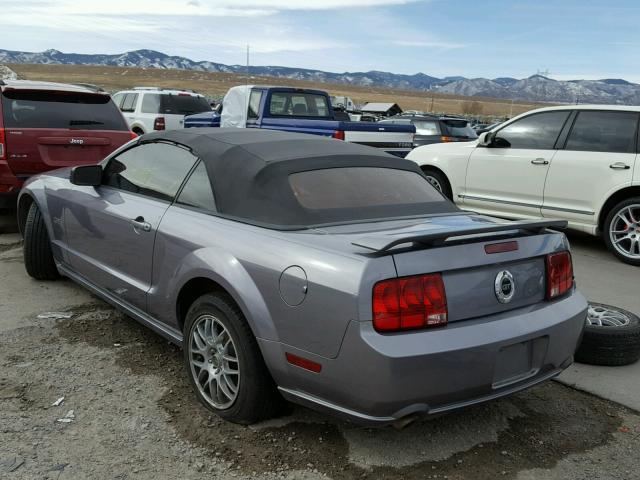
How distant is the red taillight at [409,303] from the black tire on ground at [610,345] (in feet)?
6.23

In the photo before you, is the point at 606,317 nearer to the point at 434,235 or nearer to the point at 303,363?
the point at 434,235

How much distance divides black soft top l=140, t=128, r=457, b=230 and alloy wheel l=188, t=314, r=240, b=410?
0.59m

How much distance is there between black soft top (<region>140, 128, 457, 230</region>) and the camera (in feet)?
10.3

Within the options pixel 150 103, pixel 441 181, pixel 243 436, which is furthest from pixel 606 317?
pixel 150 103

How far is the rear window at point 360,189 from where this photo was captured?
3291 mm

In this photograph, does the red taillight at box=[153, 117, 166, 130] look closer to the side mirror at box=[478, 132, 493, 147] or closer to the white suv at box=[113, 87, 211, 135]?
the white suv at box=[113, 87, 211, 135]

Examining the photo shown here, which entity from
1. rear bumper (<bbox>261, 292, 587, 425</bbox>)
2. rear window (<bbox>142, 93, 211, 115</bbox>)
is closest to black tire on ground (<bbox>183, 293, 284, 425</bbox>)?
rear bumper (<bbox>261, 292, 587, 425</bbox>)

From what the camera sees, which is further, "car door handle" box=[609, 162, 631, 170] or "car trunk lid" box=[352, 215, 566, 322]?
"car door handle" box=[609, 162, 631, 170]

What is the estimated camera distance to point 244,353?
290 centimetres

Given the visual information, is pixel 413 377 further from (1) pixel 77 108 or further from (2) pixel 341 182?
(1) pixel 77 108

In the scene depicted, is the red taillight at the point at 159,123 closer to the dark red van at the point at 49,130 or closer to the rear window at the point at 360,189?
the dark red van at the point at 49,130

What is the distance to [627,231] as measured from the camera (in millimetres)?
6863

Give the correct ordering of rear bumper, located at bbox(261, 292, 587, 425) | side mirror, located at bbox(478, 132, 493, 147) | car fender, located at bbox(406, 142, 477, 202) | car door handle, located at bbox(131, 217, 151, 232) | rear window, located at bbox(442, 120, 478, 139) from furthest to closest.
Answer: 1. rear window, located at bbox(442, 120, 478, 139)
2. car fender, located at bbox(406, 142, 477, 202)
3. side mirror, located at bbox(478, 132, 493, 147)
4. car door handle, located at bbox(131, 217, 151, 232)
5. rear bumper, located at bbox(261, 292, 587, 425)

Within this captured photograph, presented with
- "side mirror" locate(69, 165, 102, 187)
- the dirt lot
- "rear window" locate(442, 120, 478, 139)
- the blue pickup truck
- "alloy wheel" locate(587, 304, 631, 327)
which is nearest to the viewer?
the dirt lot
